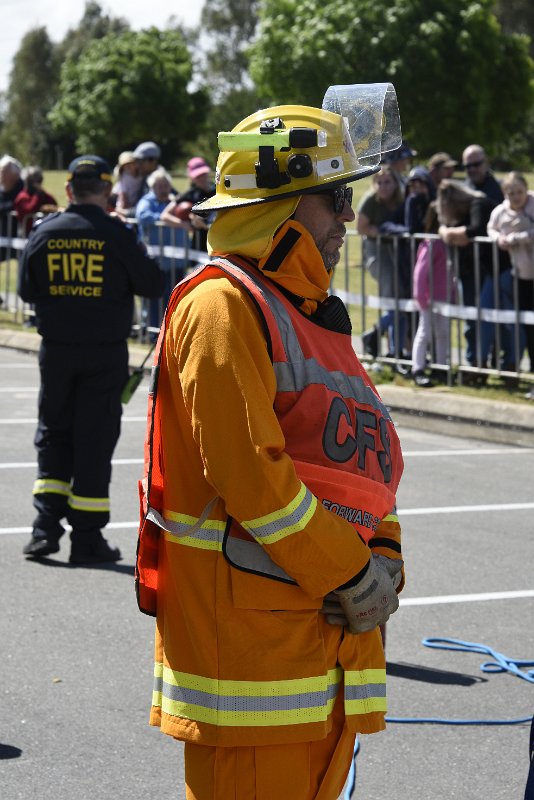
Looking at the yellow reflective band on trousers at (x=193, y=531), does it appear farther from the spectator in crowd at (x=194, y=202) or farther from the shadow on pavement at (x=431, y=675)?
the spectator in crowd at (x=194, y=202)

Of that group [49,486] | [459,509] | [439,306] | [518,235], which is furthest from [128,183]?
[49,486]

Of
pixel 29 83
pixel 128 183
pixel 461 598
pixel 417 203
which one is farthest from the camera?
pixel 29 83

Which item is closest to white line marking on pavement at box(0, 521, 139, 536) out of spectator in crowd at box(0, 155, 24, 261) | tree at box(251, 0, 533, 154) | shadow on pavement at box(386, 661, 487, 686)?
shadow on pavement at box(386, 661, 487, 686)

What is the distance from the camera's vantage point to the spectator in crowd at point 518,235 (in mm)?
10781

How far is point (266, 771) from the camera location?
2.66 m

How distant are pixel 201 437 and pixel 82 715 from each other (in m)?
2.44

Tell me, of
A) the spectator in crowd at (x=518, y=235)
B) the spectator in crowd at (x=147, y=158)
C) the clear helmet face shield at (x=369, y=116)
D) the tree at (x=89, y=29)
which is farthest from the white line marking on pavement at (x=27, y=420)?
the tree at (x=89, y=29)

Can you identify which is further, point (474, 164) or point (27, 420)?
point (474, 164)

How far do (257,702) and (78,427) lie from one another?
4210mm

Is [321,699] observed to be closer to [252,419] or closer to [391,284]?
[252,419]

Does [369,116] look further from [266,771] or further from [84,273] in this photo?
[84,273]

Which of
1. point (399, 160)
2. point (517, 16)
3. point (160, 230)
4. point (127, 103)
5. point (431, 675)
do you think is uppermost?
point (517, 16)

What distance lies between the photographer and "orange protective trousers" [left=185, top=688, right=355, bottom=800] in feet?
8.68

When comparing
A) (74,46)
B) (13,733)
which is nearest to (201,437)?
(13,733)
